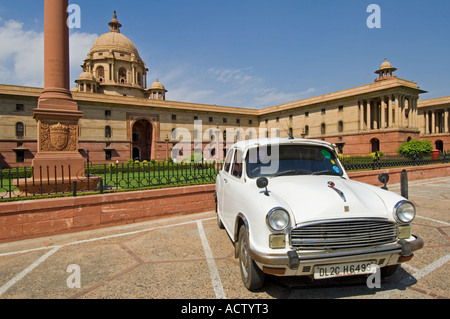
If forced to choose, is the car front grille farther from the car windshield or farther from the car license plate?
the car windshield

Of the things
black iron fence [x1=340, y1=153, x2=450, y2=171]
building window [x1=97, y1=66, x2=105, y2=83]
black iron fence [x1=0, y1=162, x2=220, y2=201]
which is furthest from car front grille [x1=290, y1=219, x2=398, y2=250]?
building window [x1=97, y1=66, x2=105, y2=83]

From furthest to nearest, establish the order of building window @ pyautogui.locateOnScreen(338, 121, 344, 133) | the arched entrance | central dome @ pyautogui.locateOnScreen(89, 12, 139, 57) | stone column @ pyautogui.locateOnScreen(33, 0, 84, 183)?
central dome @ pyautogui.locateOnScreen(89, 12, 139, 57) → the arched entrance → building window @ pyautogui.locateOnScreen(338, 121, 344, 133) → stone column @ pyautogui.locateOnScreen(33, 0, 84, 183)

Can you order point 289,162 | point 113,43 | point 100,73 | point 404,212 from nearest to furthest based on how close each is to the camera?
1. point 404,212
2. point 289,162
3. point 100,73
4. point 113,43

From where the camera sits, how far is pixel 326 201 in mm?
2705

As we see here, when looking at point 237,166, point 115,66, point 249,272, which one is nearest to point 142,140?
point 115,66

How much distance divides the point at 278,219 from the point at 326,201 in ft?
1.83

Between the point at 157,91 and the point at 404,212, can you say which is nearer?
the point at 404,212

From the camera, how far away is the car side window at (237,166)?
159 inches

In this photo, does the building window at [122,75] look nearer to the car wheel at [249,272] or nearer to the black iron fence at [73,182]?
the black iron fence at [73,182]

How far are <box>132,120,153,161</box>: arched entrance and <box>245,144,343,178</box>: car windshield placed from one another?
41931 mm

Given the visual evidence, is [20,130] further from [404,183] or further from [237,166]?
[404,183]

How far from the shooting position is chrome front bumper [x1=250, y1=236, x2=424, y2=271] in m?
2.47
